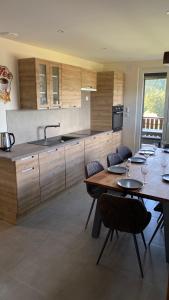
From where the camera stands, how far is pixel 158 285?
1991mm

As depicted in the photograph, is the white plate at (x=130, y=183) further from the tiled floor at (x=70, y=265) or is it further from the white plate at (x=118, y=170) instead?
the tiled floor at (x=70, y=265)

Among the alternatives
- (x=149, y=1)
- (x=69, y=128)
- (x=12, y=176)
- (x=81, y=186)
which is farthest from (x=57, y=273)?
(x=69, y=128)

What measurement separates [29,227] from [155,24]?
2.85 m

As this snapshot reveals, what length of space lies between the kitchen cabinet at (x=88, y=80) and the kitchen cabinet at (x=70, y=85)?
0.62ft

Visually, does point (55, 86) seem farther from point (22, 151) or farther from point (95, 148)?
point (95, 148)

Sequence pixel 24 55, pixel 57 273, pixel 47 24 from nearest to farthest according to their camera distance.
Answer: pixel 57 273
pixel 47 24
pixel 24 55

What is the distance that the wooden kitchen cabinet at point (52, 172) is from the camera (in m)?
3.27

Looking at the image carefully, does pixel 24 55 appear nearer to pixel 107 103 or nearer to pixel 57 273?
pixel 107 103

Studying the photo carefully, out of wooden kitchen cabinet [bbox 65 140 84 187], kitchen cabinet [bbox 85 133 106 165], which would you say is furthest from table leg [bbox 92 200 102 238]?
kitchen cabinet [bbox 85 133 106 165]

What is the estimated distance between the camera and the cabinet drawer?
9.24ft

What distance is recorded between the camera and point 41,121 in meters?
4.07

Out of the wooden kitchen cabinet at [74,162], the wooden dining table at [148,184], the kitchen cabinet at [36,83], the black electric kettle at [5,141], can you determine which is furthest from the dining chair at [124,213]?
the kitchen cabinet at [36,83]

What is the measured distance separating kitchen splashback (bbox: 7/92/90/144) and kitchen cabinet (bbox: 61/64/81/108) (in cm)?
35

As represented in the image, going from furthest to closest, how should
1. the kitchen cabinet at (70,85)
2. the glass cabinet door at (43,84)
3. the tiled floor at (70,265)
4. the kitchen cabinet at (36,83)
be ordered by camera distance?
the kitchen cabinet at (70,85) < the glass cabinet door at (43,84) < the kitchen cabinet at (36,83) < the tiled floor at (70,265)
